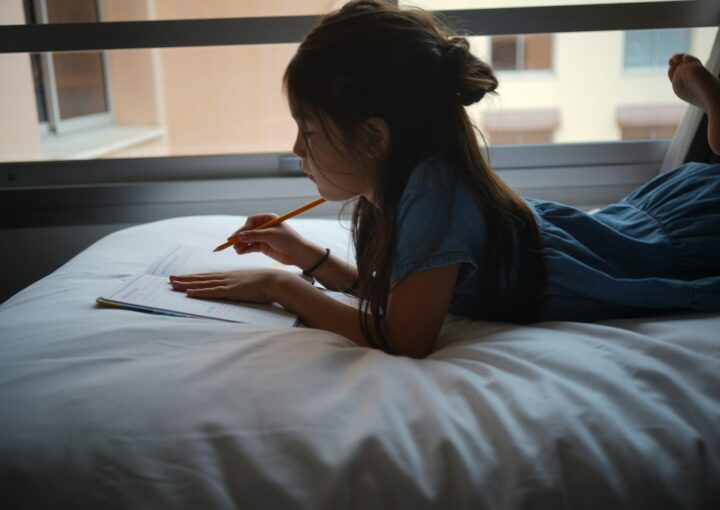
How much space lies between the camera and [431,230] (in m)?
0.87

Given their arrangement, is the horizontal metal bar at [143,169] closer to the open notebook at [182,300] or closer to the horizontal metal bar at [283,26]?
the horizontal metal bar at [283,26]

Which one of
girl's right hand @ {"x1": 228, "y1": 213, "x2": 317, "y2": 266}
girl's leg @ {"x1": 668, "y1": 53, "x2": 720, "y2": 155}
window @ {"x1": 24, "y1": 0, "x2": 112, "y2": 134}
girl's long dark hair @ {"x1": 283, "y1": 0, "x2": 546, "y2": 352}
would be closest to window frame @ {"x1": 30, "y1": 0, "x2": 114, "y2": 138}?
window @ {"x1": 24, "y1": 0, "x2": 112, "y2": 134}

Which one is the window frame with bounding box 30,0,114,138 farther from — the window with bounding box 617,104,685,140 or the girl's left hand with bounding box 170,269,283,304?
the window with bounding box 617,104,685,140

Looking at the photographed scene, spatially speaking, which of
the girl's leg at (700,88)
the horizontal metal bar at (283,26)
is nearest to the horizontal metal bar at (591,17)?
the horizontal metal bar at (283,26)

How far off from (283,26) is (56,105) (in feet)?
2.37

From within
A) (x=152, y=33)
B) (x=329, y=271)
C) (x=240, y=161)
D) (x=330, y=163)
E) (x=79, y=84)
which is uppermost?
(x=152, y=33)

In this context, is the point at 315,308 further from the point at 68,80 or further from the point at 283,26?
the point at 68,80

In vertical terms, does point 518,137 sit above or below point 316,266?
above

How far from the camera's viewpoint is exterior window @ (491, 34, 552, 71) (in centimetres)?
184

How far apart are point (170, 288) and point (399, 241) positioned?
358mm

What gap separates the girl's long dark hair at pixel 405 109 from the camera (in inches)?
35.6

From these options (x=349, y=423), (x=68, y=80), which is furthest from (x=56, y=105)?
(x=349, y=423)

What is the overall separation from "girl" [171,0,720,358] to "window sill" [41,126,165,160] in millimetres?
1002

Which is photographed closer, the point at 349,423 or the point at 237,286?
the point at 349,423
